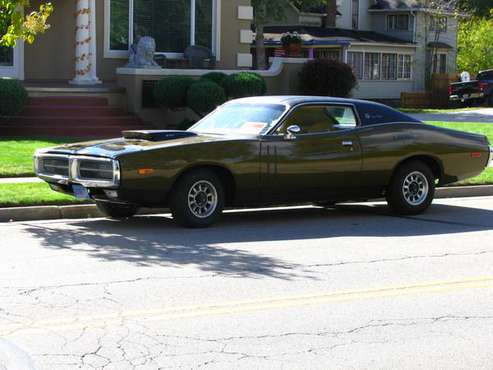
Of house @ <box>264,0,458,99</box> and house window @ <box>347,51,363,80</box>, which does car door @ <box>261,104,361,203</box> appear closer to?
house @ <box>264,0,458,99</box>

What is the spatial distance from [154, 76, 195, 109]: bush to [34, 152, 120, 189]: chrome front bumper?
9.93 metres

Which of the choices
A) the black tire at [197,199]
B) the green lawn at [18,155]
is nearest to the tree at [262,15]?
the green lawn at [18,155]

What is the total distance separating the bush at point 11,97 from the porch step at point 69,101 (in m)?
1.88

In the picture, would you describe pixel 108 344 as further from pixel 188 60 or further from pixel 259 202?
pixel 188 60

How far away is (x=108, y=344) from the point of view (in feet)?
20.0

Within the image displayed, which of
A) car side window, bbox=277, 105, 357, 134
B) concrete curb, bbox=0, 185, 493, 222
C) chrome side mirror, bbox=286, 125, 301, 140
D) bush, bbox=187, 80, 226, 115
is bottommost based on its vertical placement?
concrete curb, bbox=0, 185, 493, 222

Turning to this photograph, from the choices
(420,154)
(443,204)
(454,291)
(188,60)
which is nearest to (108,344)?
(454,291)

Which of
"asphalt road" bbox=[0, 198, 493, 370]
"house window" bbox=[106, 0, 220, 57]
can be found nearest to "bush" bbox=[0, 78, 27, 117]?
"house window" bbox=[106, 0, 220, 57]

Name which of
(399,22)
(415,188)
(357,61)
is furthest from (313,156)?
(399,22)

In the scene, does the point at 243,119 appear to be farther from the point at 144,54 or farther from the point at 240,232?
the point at 144,54

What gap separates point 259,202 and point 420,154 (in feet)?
8.20

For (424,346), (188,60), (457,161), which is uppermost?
(188,60)

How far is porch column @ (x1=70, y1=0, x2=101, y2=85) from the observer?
23.1 m

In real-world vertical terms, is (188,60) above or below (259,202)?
above
